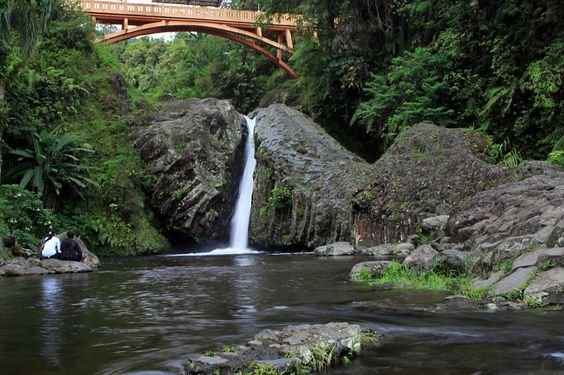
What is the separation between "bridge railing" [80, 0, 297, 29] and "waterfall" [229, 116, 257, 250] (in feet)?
34.2

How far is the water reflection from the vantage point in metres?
5.22

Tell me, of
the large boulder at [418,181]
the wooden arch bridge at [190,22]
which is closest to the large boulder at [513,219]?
the large boulder at [418,181]

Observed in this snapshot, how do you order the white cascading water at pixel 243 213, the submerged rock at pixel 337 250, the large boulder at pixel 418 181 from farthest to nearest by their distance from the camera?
the white cascading water at pixel 243 213 < the submerged rock at pixel 337 250 < the large boulder at pixel 418 181

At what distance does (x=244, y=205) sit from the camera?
23203mm

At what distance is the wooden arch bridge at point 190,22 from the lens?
32.8 metres

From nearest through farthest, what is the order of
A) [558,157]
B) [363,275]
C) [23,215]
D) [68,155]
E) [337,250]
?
[363,275] → [558,157] → [337,250] → [23,215] → [68,155]

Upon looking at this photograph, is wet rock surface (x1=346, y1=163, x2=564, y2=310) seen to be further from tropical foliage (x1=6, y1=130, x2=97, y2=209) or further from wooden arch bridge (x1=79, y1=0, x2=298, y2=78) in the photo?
wooden arch bridge (x1=79, y1=0, x2=298, y2=78)

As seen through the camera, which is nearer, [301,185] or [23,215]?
[23,215]

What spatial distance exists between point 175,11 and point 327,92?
12.8 meters

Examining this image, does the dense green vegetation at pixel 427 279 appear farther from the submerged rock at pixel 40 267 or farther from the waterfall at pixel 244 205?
the waterfall at pixel 244 205

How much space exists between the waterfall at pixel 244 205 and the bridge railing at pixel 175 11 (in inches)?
411

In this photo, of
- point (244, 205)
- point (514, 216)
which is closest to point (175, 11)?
point (244, 205)

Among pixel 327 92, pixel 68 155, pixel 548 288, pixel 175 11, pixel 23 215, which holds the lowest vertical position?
pixel 548 288

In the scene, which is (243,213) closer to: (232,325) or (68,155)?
(68,155)
